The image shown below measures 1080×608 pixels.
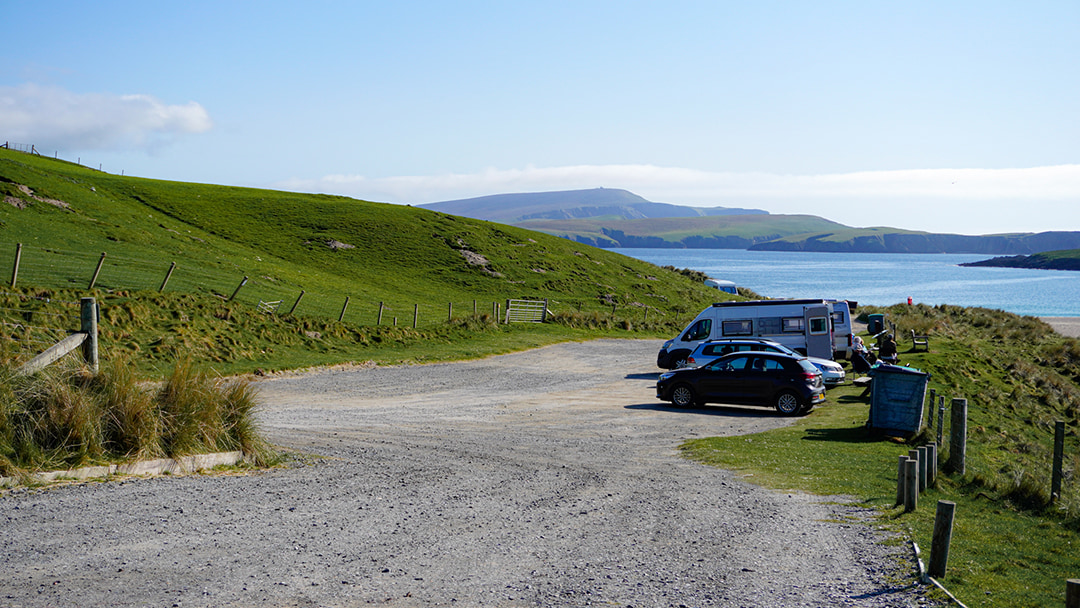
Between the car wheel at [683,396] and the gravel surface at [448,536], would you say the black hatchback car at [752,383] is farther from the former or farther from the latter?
the gravel surface at [448,536]

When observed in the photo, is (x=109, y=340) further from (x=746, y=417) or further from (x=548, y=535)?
(x=548, y=535)

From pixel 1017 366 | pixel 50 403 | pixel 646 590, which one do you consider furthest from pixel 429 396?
pixel 1017 366

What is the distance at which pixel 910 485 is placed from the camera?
406 inches

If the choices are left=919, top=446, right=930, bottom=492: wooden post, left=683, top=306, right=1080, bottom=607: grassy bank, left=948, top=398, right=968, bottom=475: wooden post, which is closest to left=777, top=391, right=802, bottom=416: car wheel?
left=683, top=306, right=1080, bottom=607: grassy bank

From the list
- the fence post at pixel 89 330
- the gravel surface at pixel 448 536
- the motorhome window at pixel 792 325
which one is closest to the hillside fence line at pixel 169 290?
the fence post at pixel 89 330

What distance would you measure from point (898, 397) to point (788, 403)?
3.93m

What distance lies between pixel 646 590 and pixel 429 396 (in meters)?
16.8

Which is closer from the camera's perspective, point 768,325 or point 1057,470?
point 1057,470

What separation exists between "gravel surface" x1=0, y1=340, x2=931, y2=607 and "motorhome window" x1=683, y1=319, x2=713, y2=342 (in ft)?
51.3

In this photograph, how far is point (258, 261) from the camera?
53031mm

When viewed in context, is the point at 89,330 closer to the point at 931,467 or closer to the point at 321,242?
the point at 931,467

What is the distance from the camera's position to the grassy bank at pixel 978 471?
8.64 meters

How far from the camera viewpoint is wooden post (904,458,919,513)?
10219 millimetres

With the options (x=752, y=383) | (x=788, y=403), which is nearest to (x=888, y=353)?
(x=788, y=403)
